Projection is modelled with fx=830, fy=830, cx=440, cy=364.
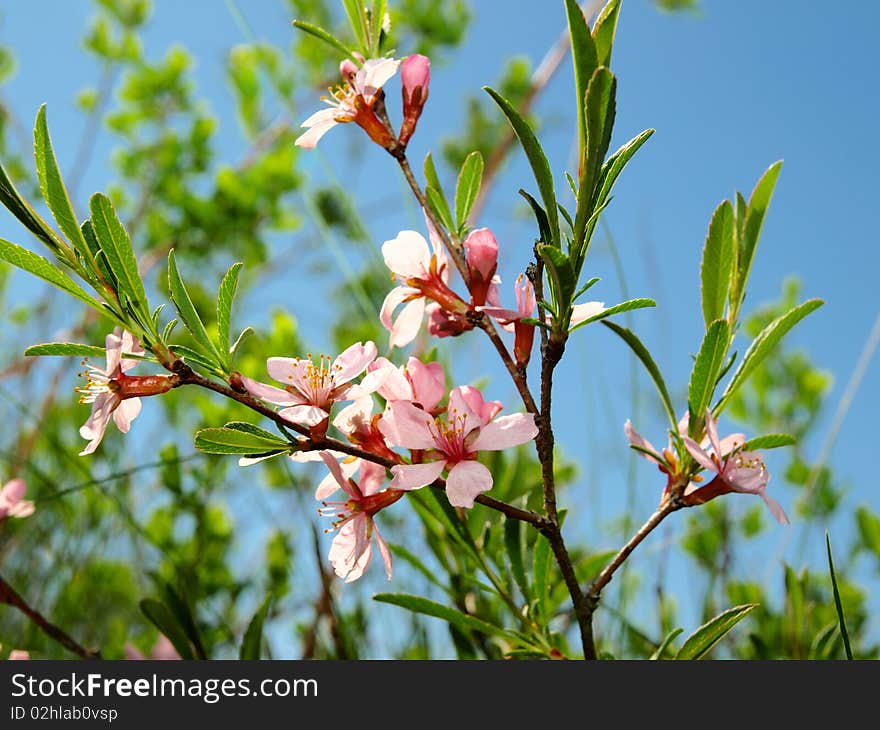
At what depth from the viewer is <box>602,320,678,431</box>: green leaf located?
0.66 m

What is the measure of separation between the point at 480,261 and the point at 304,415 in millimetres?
179

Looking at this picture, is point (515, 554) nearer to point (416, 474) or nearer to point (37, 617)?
point (416, 474)

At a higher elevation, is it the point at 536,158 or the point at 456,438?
the point at 536,158

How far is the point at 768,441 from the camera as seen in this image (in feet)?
2.19

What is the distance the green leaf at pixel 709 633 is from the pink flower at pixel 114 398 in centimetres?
47

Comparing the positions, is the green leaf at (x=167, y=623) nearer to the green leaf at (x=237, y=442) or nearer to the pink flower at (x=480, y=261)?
the green leaf at (x=237, y=442)

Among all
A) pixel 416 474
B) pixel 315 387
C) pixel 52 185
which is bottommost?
pixel 416 474

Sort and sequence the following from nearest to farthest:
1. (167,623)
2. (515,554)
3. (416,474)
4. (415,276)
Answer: (416,474) → (415,276) → (515,554) → (167,623)

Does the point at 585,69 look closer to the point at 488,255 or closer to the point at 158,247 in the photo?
the point at 488,255

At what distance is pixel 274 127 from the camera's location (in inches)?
111

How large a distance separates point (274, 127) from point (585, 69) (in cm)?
242

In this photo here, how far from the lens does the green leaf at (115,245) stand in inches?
22.8

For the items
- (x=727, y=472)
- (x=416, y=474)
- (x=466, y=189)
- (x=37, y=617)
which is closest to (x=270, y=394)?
(x=416, y=474)

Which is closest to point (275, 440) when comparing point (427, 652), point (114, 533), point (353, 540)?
point (353, 540)
